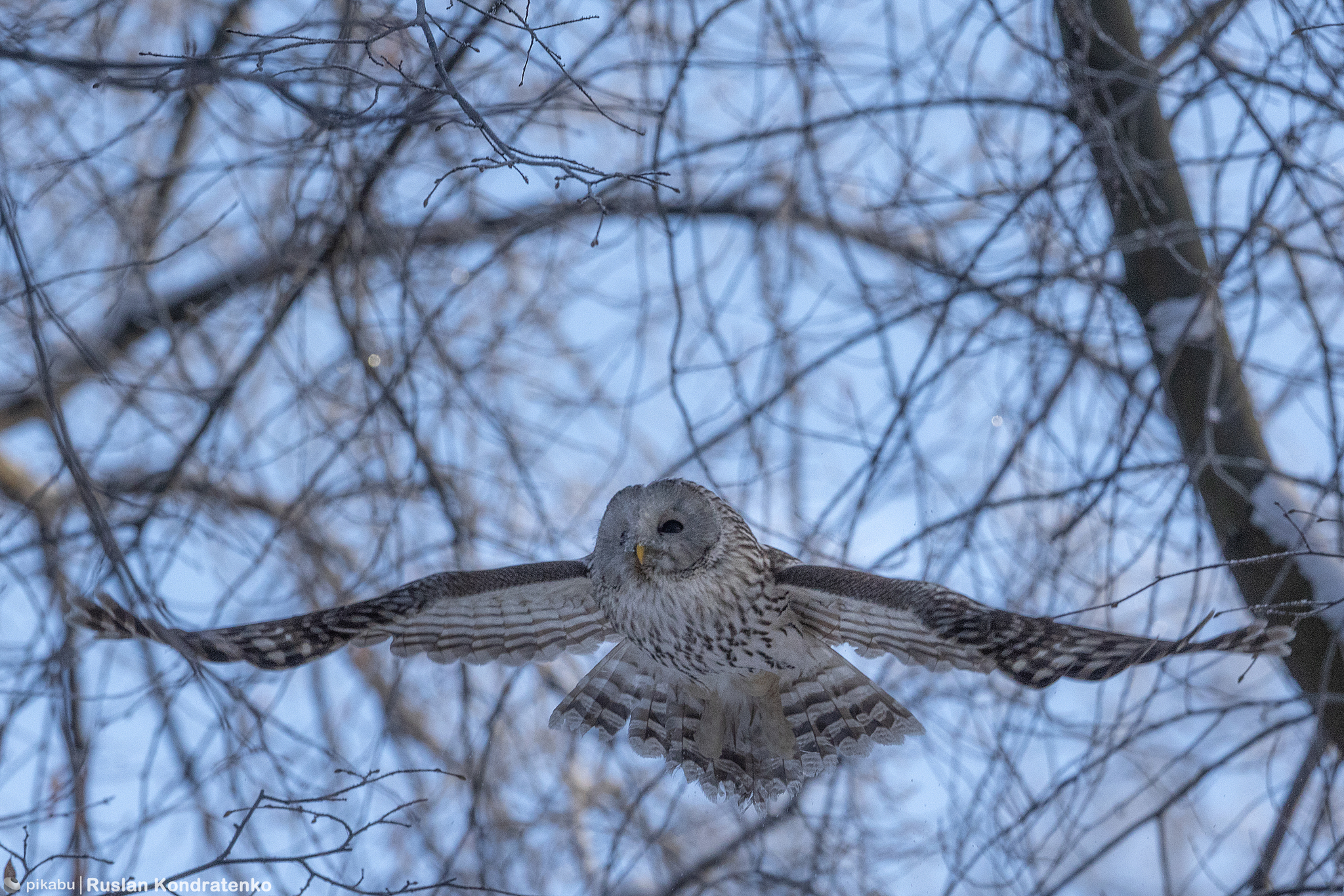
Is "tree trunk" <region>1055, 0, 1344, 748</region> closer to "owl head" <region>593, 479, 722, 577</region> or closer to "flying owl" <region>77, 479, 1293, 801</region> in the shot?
"flying owl" <region>77, 479, 1293, 801</region>

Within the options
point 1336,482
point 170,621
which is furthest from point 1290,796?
point 170,621

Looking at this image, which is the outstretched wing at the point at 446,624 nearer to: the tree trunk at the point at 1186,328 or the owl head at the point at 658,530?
the owl head at the point at 658,530

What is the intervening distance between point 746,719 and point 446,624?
3.83ft

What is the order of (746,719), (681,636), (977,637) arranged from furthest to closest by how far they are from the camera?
(746,719)
(681,636)
(977,637)

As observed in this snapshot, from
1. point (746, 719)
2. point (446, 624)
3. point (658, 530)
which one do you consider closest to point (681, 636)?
point (658, 530)

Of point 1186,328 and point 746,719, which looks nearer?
point 1186,328

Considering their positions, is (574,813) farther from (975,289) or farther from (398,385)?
(975,289)

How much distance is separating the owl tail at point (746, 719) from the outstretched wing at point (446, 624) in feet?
0.75

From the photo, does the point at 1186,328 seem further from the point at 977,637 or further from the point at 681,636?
the point at 681,636

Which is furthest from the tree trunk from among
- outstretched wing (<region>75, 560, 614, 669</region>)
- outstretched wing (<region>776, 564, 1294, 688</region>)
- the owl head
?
outstretched wing (<region>75, 560, 614, 669</region>)

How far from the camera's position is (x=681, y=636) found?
14.8 ft

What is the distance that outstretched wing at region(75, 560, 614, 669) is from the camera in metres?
4.01

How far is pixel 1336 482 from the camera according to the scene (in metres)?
3.52

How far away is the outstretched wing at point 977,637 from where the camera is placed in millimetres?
3158
